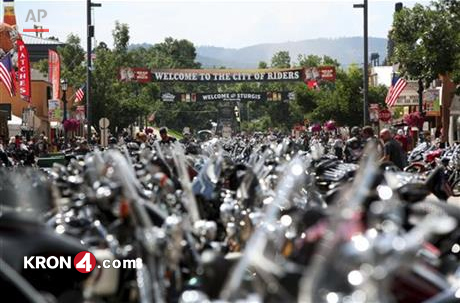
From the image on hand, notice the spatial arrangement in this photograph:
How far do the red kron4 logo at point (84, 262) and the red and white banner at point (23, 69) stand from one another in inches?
1493

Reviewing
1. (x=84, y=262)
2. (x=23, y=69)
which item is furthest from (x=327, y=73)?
(x=84, y=262)

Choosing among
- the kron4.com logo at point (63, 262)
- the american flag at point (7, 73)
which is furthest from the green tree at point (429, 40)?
the kron4.com logo at point (63, 262)

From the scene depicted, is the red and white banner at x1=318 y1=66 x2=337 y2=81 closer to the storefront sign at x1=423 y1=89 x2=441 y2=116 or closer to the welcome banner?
the storefront sign at x1=423 y1=89 x2=441 y2=116

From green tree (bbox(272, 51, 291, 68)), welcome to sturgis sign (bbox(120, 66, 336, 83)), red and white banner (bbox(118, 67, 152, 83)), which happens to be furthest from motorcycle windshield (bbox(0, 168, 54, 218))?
green tree (bbox(272, 51, 291, 68))

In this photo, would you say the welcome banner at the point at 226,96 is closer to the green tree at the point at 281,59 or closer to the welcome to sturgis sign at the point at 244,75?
the welcome to sturgis sign at the point at 244,75

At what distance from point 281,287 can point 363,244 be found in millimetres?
604

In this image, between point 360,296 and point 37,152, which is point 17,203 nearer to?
point 360,296

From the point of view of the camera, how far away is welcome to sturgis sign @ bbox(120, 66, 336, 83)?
65.9 m

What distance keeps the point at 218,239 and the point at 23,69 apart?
124 feet

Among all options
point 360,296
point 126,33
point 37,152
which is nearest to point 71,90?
point 126,33

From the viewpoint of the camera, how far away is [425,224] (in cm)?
462

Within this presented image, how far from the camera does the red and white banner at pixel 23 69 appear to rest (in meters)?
44.2

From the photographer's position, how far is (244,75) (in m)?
68.2

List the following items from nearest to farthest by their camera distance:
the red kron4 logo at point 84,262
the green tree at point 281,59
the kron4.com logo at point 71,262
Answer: the kron4.com logo at point 71,262
the red kron4 logo at point 84,262
the green tree at point 281,59
